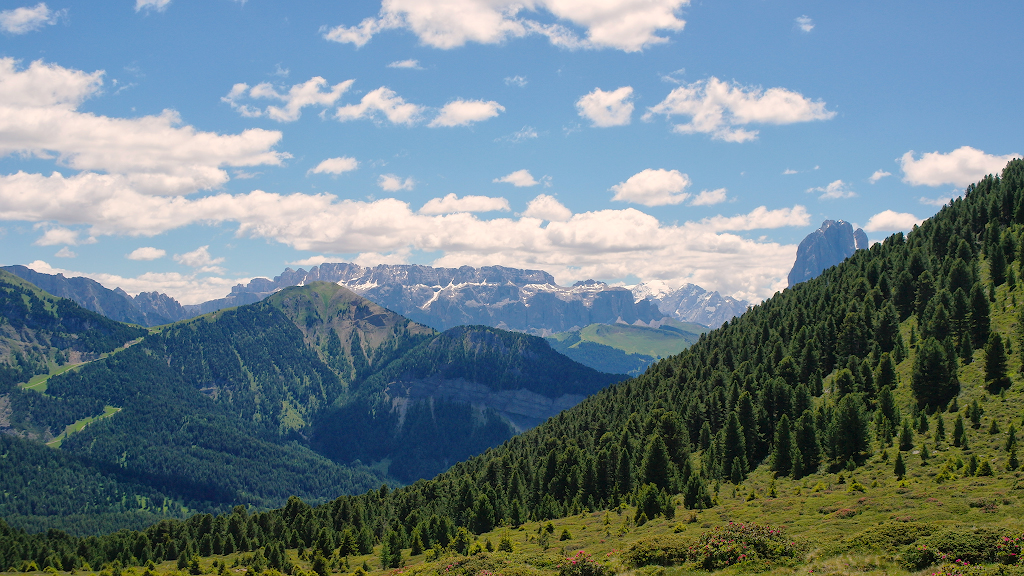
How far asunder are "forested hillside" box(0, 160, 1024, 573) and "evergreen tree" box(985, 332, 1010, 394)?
0.26m

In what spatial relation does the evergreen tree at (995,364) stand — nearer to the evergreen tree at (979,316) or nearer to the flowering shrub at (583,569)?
the evergreen tree at (979,316)

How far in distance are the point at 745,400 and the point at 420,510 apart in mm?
77709

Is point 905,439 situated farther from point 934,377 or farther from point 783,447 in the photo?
point 934,377

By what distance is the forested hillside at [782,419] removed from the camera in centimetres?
10131

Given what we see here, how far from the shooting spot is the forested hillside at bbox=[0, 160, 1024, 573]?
101 m

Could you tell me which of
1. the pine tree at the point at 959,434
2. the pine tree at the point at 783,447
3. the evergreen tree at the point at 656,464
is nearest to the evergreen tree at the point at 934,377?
the pine tree at the point at 959,434

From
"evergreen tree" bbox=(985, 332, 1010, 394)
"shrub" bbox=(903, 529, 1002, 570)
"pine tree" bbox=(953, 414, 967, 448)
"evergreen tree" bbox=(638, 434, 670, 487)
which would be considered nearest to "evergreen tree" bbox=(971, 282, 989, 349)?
"evergreen tree" bbox=(985, 332, 1010, 394)

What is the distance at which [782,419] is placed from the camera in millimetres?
111062

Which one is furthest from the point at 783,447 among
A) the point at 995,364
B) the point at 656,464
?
the point at 995,364

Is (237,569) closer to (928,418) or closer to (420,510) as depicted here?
(420,510)

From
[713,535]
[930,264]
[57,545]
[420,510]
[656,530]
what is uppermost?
[930,264]

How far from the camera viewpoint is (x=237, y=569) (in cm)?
12462

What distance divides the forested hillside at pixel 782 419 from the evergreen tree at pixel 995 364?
0.26m

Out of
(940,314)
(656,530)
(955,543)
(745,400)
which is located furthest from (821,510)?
(940,314)
